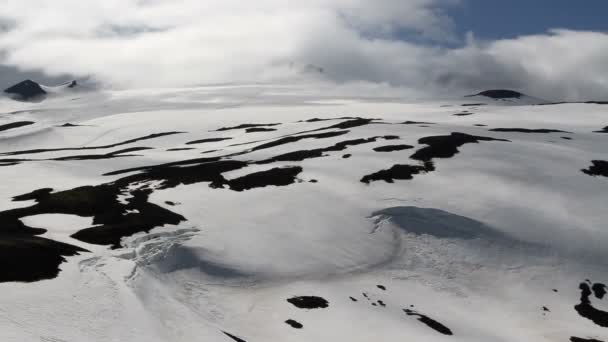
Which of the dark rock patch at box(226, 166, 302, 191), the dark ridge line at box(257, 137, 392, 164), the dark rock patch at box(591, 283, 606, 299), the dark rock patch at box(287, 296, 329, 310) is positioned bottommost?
the dark rock patch at box(591, 283, 606, 299)

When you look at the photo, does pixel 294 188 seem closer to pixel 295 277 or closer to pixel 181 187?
pixel 181 187

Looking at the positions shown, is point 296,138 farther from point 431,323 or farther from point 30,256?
point 30,256

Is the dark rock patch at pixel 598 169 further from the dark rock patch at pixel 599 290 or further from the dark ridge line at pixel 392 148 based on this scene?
the dark rock patch at pixel 599 290

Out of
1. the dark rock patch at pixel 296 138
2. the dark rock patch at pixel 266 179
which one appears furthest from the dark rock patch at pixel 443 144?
the dark rock patch at pixel 266 179

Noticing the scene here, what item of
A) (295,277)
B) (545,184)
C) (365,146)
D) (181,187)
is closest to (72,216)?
(181,187)

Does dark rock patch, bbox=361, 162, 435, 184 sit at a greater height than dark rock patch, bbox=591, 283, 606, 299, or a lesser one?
greater

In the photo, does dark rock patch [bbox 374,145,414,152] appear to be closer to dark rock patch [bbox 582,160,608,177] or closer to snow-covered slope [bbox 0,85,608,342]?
snow-covered slope [bbox 0,85,608,342]

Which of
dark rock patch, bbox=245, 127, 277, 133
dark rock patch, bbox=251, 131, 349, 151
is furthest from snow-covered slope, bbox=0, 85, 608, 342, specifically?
dark rock patch, bbox=245, 127, 277, 133

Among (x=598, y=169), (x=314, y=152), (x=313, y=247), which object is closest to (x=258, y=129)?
(x=314, y=152)
